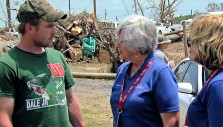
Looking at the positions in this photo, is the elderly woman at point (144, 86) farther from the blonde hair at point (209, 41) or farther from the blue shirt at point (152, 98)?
the blonde hair at point (209, 41)

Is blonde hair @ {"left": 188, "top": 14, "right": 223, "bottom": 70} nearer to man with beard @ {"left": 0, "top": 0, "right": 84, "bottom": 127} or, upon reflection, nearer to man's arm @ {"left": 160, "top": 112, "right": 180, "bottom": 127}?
man's arm @ {"left": 160, "top": 112, "right": 180, "bottom": 127}

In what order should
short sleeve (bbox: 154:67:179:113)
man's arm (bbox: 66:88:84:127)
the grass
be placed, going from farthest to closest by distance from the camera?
the grass, man's arm (bbox: 66:88:84:127), short sleeve (bbox: 154:67:179:113)

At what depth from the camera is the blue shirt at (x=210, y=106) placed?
2197mm

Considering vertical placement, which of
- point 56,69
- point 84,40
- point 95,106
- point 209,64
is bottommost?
point 95,106

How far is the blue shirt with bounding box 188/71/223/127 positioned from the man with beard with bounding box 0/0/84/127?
120cm

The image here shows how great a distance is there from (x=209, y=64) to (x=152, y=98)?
0.67 metres

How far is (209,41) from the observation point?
2279 millimetres

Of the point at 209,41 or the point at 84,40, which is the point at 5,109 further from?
the point at 84,40

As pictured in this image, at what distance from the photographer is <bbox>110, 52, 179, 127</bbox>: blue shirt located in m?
2.82

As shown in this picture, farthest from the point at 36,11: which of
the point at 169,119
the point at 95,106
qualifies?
the point at 95,106

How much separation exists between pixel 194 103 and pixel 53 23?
4.49 ft

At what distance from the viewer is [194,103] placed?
2395 mm

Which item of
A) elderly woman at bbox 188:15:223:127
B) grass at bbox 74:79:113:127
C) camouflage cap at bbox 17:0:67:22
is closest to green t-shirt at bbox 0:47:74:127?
camouflage cap at bbox 17:0:67:22

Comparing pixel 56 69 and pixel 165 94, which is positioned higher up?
Result: pixel 56 69
